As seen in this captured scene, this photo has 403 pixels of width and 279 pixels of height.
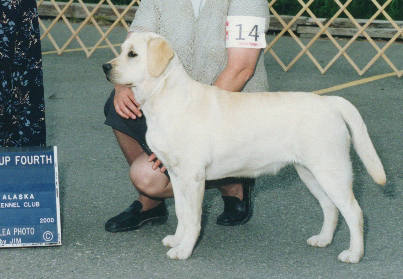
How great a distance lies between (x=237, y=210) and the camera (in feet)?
13.9

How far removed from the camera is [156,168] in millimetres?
3992

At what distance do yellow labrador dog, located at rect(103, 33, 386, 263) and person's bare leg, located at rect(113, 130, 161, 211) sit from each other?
1.94ft

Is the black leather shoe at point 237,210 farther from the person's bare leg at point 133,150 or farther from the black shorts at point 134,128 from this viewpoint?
the person's bare leg at point 133,150

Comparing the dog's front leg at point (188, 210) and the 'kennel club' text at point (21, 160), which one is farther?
the 'kennel club' text at point (21, 160)

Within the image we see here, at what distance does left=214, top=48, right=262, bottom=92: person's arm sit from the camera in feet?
12.8

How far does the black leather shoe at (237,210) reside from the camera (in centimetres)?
423

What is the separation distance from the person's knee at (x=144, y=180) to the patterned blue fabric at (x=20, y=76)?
0.56m

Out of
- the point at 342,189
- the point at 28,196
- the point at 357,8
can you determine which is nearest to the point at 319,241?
the point at 342,189

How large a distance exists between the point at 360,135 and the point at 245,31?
847mm

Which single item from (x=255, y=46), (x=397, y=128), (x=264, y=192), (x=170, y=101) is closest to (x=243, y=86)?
(x=255, y=46)

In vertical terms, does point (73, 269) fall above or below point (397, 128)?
above

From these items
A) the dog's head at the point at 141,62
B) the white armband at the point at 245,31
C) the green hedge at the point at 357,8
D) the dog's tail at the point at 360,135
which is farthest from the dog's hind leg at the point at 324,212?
the green hedge at the point at 357,8

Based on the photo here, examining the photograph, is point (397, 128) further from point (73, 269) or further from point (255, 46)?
point (73, 269)

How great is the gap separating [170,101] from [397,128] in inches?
137
